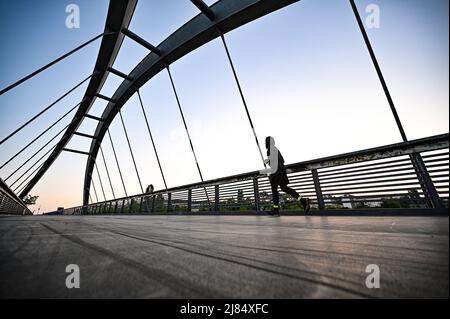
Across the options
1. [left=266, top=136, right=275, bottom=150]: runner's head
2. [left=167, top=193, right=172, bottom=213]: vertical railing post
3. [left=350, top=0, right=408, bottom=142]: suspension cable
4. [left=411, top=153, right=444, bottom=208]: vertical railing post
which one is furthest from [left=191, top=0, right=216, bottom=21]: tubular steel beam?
[left=167, top=193, right=172, bottom=213]: vertical railing post

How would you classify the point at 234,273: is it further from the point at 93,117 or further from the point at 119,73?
the point at 93,117

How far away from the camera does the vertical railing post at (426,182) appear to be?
2113 millimetres

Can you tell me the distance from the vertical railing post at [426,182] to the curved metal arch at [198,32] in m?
4.49

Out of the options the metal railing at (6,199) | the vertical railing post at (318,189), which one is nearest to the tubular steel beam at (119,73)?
the metal railing at (6,199)

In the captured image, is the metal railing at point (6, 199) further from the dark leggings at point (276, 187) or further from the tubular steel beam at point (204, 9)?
the tubular steel beam at point (204, 9)

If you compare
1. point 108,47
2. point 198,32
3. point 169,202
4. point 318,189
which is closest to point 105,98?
point 108,47

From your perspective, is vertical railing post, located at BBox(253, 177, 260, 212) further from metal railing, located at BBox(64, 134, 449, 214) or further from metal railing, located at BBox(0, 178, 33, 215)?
metal railing, located at BBox(0, 178, 33, 215)

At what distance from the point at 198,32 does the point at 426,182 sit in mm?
6011

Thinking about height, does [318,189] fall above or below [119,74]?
below

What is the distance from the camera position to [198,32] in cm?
555

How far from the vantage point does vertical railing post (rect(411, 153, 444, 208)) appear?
2.11 metres
